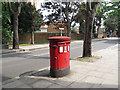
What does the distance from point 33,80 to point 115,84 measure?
9.46 feet

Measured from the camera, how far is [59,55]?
425 centimetres

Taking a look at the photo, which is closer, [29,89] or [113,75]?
[29,89]

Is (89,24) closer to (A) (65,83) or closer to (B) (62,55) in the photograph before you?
(B) (62,55)

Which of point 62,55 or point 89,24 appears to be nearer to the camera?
point 62,55

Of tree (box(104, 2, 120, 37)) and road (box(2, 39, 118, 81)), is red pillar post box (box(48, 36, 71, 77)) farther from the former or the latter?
tree (box(104, 2, 120, 37))

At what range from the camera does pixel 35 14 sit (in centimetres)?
1920

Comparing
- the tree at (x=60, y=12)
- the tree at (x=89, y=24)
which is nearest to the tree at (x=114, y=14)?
the tree at (x=60, y=12)

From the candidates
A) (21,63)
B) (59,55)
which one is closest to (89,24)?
(59,55)

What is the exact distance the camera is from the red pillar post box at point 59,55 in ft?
13.8

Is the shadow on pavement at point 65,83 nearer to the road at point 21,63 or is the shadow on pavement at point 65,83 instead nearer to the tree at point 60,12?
the road at point 21,63

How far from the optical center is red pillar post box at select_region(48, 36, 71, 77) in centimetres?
420

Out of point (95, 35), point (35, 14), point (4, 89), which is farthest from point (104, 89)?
point (95, 35)

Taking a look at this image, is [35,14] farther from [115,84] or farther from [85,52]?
[115,84]

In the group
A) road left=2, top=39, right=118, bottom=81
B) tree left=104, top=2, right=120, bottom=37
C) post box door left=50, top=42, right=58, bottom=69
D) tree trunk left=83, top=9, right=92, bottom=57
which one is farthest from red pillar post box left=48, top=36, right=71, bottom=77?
tree left=104, top=2, right=120, bottom=37
